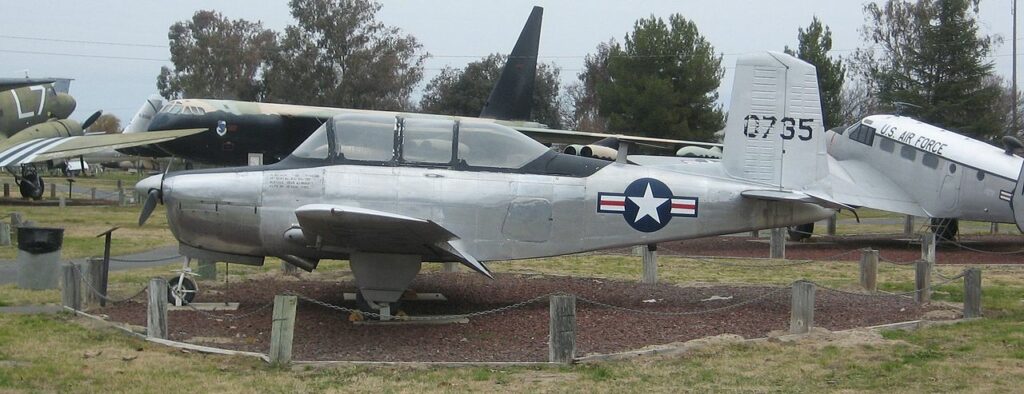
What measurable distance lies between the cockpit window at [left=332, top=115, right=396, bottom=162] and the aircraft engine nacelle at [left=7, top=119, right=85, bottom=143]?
865 inches

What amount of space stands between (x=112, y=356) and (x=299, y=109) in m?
22.0

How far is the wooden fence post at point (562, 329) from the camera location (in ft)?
27.6

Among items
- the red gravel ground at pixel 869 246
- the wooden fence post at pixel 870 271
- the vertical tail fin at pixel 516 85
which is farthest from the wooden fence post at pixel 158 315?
the vertical tail fin at pixel 516 85

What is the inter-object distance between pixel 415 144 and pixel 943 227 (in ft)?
44.3

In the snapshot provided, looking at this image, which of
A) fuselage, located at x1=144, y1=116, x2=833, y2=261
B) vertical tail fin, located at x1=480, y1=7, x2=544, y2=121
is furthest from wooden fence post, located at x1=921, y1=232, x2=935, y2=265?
vertical tail fin, located at x1=480, y1=7, x2=544, y2=121

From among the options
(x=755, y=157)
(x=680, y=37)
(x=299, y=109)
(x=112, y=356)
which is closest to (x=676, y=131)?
(x=680, y=37)

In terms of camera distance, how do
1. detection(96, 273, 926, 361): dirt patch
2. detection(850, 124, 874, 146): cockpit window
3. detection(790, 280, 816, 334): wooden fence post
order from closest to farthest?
detection(96, 273, 926, 361): dirt patch → detection(790, 280, 816, 334): wooden fence post → detection(850, 124, 874, 146): cockpit window

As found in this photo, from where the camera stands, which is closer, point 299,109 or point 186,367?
point 186,367

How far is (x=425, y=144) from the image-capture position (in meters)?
10.9

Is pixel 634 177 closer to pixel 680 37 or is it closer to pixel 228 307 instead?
pixel 228 307

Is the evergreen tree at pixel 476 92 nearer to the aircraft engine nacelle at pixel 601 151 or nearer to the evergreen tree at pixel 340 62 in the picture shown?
the evergreen tree at pixel 340 62

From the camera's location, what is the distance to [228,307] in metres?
11.4

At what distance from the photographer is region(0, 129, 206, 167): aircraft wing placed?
1000 inches

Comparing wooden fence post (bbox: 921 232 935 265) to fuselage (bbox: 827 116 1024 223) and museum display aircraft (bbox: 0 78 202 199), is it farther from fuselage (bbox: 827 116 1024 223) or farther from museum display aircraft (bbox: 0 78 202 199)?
museum display aircraft (bbox: 0 78 202 199)
